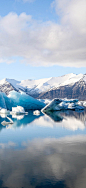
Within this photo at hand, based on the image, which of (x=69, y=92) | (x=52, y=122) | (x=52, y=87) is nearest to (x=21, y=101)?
(x=52, y=122)

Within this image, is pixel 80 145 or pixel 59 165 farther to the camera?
pixel 80 145

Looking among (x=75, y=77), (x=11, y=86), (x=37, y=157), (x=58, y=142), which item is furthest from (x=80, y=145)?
(x=75, y=77)

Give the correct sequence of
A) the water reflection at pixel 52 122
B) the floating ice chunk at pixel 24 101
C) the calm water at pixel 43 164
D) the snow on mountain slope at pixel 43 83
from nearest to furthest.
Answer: the calm water at pixel 43 164 → the water reflection at pixel 52 122 → the floating ice chunk at pixel 24 101 → the snow on mountain slope at pixel 43 83

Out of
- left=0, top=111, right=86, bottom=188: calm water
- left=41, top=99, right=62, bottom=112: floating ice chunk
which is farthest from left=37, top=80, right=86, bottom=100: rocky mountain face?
left=0, top=111, right=86, bottom=188: calm water

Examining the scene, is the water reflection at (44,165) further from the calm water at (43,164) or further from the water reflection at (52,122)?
the water reflection at (52,122)

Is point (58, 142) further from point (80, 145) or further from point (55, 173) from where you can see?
point (55, 173)

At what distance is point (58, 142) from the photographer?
22.1ft

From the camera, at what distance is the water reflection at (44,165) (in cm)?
355

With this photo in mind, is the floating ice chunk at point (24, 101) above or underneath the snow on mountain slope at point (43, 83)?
underneath

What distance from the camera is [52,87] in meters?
163

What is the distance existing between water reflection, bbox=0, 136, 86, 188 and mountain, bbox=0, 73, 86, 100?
14391cm

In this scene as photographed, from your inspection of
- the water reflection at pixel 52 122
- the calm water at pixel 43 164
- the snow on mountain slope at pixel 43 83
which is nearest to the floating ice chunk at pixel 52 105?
the water reflection at pixel 52 122

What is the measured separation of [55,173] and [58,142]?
2850 millimetres

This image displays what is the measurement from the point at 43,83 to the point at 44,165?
168246mm
